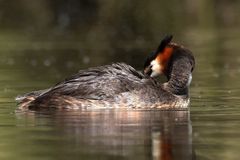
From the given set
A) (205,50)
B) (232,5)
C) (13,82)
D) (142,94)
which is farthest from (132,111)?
(232,5)

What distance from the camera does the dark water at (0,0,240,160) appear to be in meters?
11.4

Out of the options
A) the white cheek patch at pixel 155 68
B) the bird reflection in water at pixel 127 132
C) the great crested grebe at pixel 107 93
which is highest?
the white cheek patch at pixel 155 68

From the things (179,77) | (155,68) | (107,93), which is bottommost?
(107,93)

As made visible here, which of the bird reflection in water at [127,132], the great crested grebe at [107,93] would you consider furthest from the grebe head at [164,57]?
the bird reflection in water at [127,132]

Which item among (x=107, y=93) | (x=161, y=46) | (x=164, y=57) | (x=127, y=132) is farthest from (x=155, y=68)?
(x=127, y=132)

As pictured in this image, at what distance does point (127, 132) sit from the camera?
12.4m

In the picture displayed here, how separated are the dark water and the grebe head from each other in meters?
0.73

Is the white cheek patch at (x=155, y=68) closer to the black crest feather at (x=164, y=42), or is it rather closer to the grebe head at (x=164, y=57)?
the grebe head at (x=164, y=57)

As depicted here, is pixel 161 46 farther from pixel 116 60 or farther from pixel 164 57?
pixel 116 60

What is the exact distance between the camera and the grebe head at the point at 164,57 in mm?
15844

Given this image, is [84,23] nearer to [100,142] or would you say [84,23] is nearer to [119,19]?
[119,19]

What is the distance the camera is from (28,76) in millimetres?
21016

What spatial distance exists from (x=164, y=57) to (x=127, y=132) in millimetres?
3673

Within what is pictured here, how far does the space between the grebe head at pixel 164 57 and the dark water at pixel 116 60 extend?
727 millimetres
